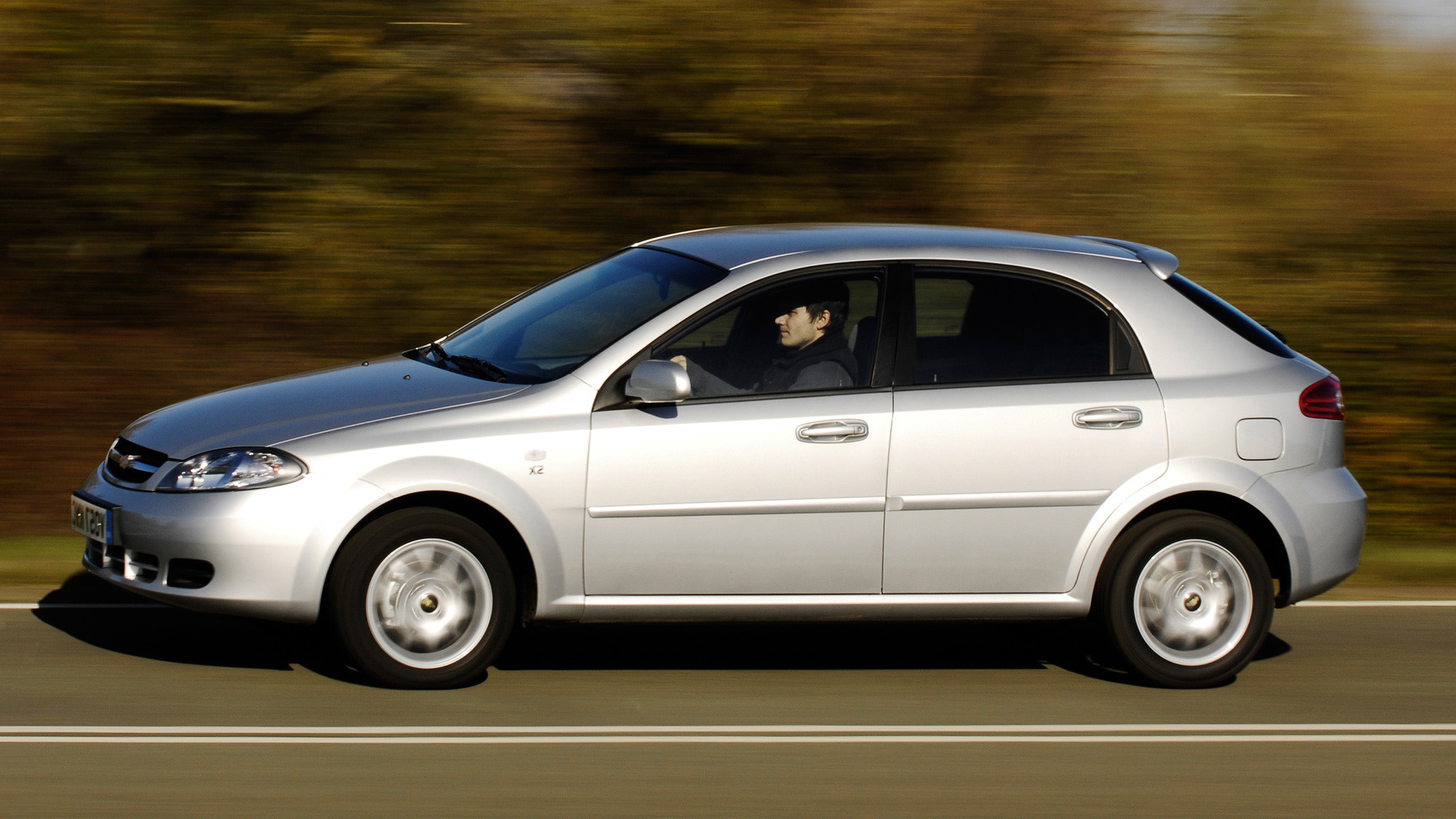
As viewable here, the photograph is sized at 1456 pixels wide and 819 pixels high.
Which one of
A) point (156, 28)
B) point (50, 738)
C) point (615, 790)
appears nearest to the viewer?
A: point (615, 790)

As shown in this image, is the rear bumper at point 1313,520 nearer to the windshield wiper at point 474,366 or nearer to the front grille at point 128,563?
the windshield wiper at point 474,366

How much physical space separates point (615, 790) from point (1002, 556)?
1888 mm

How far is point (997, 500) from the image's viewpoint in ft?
19.6

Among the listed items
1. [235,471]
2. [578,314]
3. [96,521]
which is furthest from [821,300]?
[96,521]

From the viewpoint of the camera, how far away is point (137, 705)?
556 centimetres

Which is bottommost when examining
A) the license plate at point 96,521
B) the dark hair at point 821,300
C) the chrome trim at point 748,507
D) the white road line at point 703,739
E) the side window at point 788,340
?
the white road line at point 703,739

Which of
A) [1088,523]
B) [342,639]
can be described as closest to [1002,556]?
[1088,523]

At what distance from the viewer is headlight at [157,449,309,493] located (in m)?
5.55

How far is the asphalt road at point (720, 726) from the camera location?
15.4 ft

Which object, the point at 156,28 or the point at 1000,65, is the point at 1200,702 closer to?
the point at 1000,65

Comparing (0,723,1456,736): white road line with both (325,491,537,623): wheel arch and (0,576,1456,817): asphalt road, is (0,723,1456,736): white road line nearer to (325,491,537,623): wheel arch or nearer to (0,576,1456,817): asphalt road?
(0,576,1456,817): asphalt road

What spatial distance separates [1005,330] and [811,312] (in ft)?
2.37

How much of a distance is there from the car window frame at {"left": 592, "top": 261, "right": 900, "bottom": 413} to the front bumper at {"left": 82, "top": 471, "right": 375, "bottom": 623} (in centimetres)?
103

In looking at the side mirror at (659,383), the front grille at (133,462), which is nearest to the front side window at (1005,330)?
the side mirror at (659,383)
